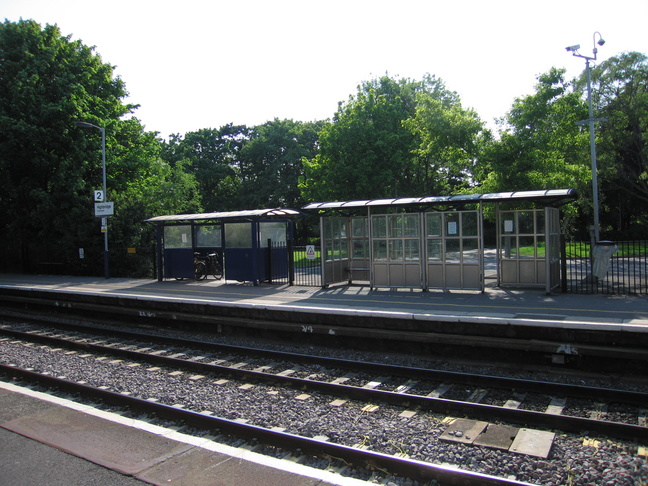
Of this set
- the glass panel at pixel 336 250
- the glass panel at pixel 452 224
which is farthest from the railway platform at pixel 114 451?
the glass panel at pixel 336 250

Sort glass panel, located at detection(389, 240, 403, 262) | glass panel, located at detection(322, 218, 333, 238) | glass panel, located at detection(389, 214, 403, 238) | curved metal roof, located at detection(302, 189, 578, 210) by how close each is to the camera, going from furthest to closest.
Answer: glass panel, located at detection(322, 218, 333, 238), glass panel, located at detection(389, 240, 403, 262), glass panel, located at detection(389, 214, 403, 238), curved metal roof, located at detection(302, 189, 578, 210)

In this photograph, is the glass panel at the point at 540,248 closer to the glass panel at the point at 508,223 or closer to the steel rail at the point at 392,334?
the glass panel at the point at 508,223

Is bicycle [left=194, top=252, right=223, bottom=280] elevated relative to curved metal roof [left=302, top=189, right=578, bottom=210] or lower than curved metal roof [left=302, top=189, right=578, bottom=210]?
lower

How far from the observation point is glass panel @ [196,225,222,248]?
19078 millimetres

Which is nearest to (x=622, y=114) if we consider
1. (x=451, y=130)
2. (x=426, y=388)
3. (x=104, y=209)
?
(x=451, y=130)

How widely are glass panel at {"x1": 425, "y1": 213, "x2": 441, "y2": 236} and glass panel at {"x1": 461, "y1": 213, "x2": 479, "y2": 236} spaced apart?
660 mm

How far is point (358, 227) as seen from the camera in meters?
17.1

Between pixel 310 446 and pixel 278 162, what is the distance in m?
50.2

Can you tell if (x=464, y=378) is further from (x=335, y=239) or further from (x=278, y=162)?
(x=278, y=162)

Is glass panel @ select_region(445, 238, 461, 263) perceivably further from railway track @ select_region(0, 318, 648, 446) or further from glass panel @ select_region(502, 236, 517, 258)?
railway track @ select_region(0, 318, 648, 446)

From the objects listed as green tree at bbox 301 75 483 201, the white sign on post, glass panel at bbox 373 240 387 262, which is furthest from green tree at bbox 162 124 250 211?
glass panel at bbox 373 240 387 262

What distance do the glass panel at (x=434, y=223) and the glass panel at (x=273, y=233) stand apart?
6.01 meters

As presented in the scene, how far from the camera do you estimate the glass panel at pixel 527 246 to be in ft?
45.9

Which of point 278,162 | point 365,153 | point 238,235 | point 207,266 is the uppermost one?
point 278,162
